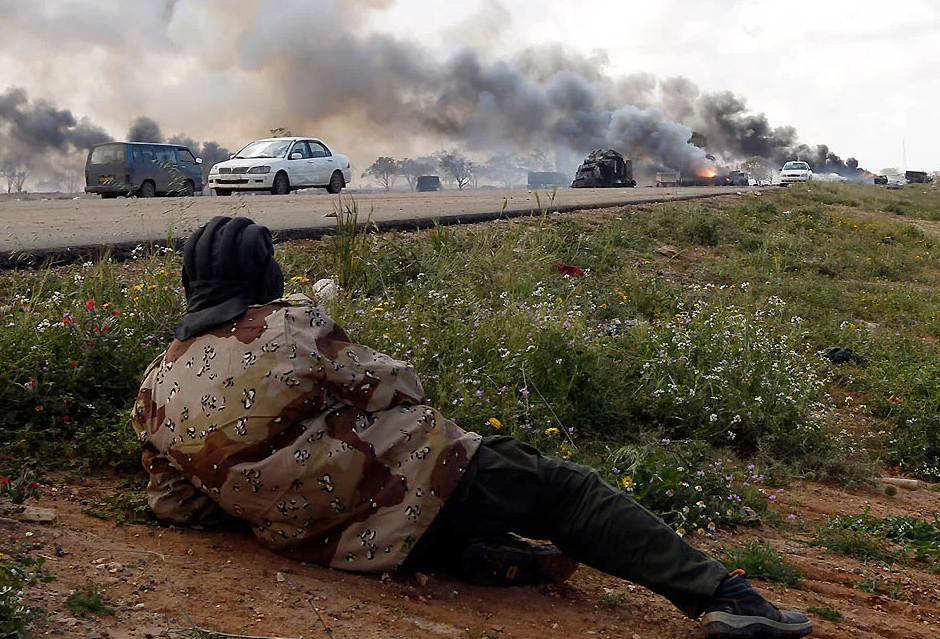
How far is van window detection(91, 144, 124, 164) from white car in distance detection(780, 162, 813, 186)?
29.3 meters

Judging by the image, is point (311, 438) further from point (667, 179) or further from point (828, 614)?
point (667, 179)

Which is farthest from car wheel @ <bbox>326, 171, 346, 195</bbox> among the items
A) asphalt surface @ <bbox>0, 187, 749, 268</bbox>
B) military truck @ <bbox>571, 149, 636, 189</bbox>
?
military truck @ <bbox>571, 149, 636, 189</bbox>

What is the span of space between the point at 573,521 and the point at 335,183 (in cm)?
1979

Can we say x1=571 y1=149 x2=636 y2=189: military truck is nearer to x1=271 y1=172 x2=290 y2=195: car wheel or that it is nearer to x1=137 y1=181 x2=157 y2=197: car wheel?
x1=137 y1=181 x2=157 y2=197: car wheel

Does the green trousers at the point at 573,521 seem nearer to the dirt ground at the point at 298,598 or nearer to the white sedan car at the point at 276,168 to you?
the dirt ground at the point at 298,598

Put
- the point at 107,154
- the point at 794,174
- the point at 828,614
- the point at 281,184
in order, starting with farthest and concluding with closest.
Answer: the point at 794,174 → the point at 107,154 → the point at 281,184 → the point at 828,614

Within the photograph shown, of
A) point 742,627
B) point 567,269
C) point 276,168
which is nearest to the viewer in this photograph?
point 742,627

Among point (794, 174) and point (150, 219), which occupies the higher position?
point (794, 174)

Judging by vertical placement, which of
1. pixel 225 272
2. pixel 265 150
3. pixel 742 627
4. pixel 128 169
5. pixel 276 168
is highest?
pixel 265 150

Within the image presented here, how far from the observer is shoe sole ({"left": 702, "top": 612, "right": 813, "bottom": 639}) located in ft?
9.11

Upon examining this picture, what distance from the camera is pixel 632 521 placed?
294 centimetres

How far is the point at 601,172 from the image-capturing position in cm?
3991

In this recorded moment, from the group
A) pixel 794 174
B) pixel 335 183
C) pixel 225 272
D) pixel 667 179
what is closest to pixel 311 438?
pixel 225 272

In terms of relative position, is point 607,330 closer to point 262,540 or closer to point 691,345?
point 691,345
